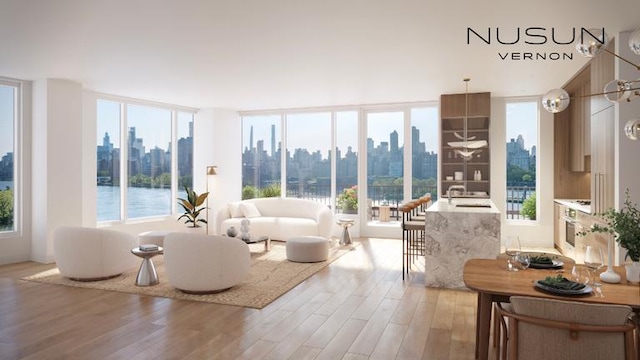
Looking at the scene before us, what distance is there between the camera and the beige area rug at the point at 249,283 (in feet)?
15.1

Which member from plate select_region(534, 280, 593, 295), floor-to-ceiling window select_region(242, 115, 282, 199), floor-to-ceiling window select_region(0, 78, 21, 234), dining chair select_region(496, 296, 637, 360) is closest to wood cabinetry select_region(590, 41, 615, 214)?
plate select_region(534, 280, 593, 295)

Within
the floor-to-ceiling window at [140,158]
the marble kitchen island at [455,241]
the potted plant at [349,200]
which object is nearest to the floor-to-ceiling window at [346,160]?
the potted plant at [349,200]

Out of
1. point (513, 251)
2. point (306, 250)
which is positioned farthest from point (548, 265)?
point (306, 250)

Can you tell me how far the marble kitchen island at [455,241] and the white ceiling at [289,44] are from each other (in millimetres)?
1897

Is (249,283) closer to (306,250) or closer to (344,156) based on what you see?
(306,250)

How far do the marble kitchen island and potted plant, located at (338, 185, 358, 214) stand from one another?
405 cm

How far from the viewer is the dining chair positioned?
72.5 inches

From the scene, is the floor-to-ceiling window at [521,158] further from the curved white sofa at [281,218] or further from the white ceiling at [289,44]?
the curved white sofa at [281,218]

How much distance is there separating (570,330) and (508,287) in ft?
1.66

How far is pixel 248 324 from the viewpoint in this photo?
3.86m

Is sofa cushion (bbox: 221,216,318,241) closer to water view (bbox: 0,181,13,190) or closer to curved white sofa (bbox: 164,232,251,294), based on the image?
curved white sofa (bbox: 164,232,251,294)

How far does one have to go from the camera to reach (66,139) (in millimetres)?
6656

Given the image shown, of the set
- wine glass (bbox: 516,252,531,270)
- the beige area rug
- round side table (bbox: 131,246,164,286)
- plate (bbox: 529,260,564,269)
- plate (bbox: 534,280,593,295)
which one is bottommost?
the beige area rug

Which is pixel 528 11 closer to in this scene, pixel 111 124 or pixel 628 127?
pixel 628 127
